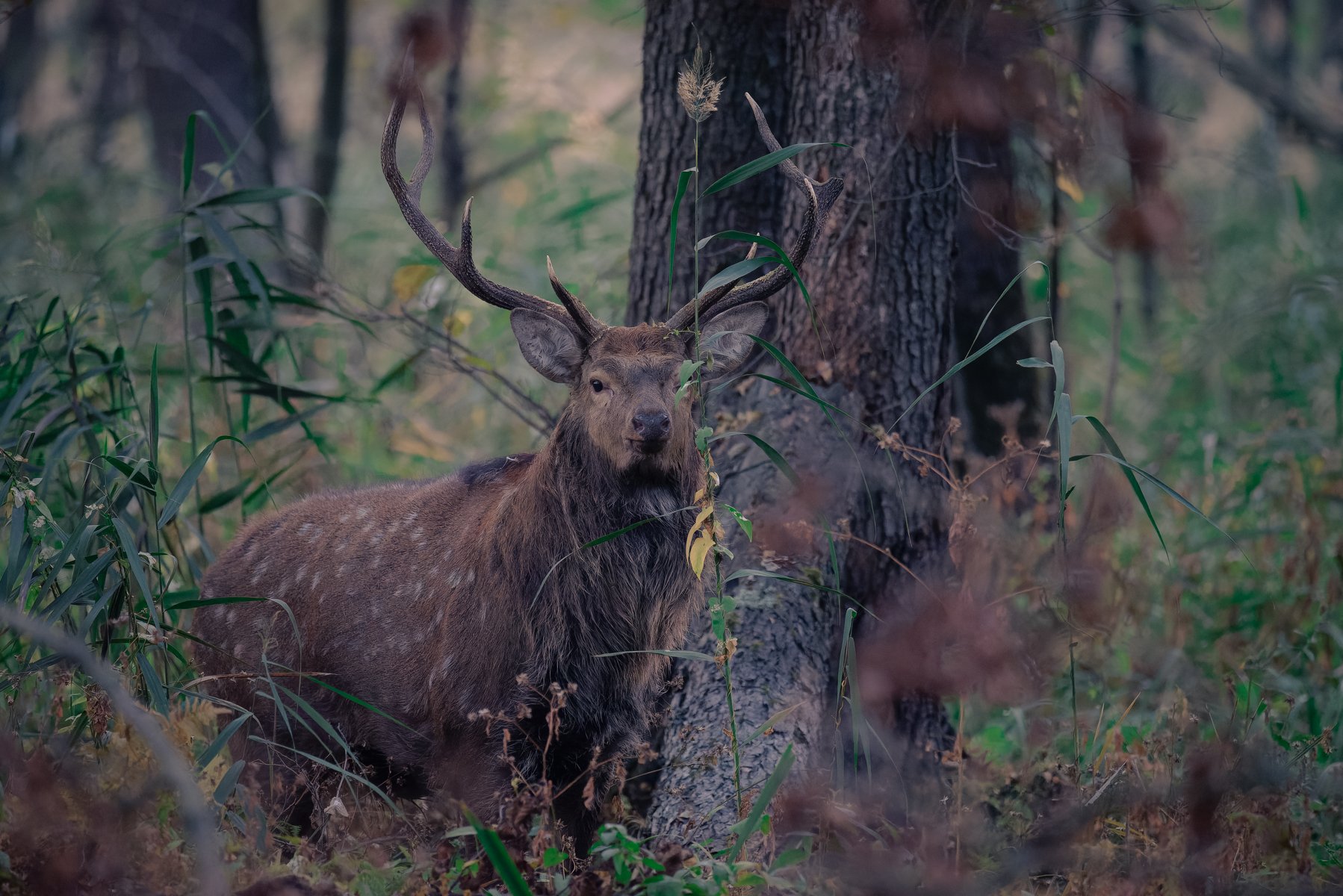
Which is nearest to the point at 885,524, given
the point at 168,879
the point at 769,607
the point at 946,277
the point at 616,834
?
the point at 769,607

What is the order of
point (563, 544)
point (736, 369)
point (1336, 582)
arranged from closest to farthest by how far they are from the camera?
point (563, 544)
point (736, 369)
point (1336, 582)

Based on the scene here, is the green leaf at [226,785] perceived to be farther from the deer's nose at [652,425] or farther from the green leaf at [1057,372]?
the green leaf at [1057,372]

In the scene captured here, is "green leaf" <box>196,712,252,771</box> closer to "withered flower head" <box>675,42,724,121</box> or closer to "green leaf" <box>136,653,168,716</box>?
"green leaf" <box>136,653,168,716</box>

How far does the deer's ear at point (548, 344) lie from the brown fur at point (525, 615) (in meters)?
0.07

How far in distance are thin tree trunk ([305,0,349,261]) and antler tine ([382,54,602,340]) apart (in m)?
6.26

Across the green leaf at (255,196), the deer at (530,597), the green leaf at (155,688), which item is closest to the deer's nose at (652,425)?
the deer at (530,597)

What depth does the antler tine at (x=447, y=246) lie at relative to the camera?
4.39 m

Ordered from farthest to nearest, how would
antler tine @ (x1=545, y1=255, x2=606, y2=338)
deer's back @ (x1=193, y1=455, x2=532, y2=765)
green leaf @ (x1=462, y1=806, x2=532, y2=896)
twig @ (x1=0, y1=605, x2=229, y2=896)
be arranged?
deer's back @ (x1=193, y1=455, x2=532, y2=765)
antler tine @ (x1=545, y1=255, x2=606, y2=338)
green leaf @ (x1=462, y1=806, x2=532, y2=896)
twig @ (x1=0, y1=605, x2=229, y2=896)

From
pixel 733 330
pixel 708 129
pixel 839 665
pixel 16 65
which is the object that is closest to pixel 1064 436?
pixel 839 665

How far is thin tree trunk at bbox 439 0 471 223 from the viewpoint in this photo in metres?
10.9

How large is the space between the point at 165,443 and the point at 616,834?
4.17 meters

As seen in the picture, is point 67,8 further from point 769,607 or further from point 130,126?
point 769,607

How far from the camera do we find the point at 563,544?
4.27 m

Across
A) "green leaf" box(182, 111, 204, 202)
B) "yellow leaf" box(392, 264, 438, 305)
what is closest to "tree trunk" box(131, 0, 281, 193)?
"yellow leaf" box(392, 264, 438, 305)
